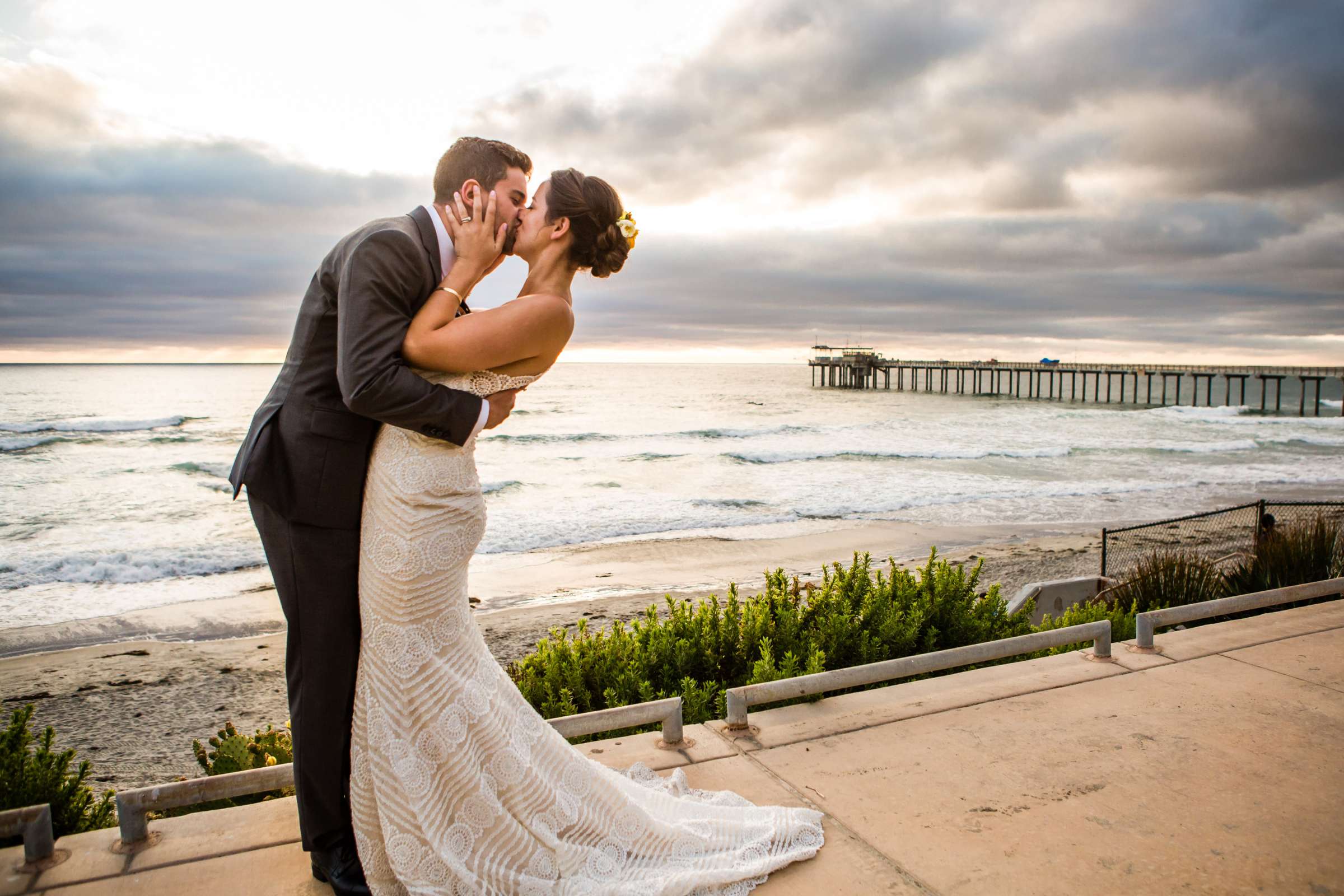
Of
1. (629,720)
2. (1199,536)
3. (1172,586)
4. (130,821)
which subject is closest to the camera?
(130,821)

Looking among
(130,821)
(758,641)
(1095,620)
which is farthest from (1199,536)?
(130,821)

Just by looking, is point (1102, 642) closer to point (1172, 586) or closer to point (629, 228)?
point (1172, 586)

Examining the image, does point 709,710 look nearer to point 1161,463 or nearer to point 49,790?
point 49,790

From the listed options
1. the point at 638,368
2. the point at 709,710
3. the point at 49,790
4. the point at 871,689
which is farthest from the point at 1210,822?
the point at 638,368

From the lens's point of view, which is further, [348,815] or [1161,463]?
[1161,463]

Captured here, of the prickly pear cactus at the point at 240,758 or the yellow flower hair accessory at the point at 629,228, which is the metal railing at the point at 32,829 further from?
the yellow flower hair accessory at the point at 629,228

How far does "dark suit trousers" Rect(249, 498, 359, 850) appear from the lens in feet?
7.19

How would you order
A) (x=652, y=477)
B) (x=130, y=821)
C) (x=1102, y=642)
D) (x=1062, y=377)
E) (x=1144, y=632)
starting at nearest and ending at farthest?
(x=130, y=821), (x=1102, y=642), (x=1144, y=632), (x=652, y=477), (x=1062, y=377)

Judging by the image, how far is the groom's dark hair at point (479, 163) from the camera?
2.24 metres

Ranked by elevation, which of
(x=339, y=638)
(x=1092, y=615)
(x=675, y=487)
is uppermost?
(x=339, y=638)

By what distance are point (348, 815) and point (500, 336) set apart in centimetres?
144

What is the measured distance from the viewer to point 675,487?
20.8m

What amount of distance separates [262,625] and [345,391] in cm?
833

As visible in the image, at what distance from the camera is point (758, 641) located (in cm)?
420
